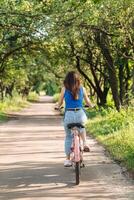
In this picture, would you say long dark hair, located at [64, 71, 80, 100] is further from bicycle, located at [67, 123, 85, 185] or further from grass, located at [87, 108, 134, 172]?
grass, located at [87, 108, 134, 172]

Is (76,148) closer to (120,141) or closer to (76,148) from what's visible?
(76,148)

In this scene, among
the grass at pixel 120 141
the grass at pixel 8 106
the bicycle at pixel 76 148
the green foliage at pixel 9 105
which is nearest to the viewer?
the bicycle at pixel 76 148

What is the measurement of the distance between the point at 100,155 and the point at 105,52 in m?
13.5

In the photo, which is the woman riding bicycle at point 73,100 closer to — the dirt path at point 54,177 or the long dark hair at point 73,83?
the long dark hair at point 73,83

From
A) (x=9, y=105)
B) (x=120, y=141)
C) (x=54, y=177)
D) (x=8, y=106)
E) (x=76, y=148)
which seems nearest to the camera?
(x=76, y=148)

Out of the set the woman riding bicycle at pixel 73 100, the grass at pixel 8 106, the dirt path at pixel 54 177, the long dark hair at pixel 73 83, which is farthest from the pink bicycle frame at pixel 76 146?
the grass at pixel 8 106

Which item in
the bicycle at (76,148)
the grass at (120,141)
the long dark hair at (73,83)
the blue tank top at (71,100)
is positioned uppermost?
the long dark hair at (73,83)

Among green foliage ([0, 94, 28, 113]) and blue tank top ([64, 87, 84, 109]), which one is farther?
green foliage ([0, 94, 28, 113])

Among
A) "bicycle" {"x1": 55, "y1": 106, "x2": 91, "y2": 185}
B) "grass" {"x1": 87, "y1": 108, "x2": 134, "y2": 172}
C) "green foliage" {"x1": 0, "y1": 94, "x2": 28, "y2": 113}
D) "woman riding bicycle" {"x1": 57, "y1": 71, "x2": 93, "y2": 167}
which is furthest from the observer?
"green foliage" {"x1": 0, "y1": 94, "x2": 28, "y2": 113}

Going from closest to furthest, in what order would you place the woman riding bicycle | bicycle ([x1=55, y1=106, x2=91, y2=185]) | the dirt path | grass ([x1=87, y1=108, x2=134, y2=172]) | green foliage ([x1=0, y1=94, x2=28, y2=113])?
the dirt path → bicycle ([x1=55, y1=106, x2=91, y2=185]) → the woman riding bicycle → grass ([x1=87, y1=108, x2=134, y2=172]) → green foliage ([x1=0, y1=94, x2=28, y2=113])

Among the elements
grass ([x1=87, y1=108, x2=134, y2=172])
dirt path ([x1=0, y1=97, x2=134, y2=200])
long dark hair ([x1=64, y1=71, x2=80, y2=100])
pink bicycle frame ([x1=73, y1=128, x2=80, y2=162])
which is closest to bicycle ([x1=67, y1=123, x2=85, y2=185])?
pink bicycle frame ([x1=73, y1=128, x2=80, y2=162])

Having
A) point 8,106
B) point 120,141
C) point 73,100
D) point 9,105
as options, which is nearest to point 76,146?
point 73,100

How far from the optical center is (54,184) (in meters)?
9.66

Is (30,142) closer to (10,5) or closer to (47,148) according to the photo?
(47,148)
